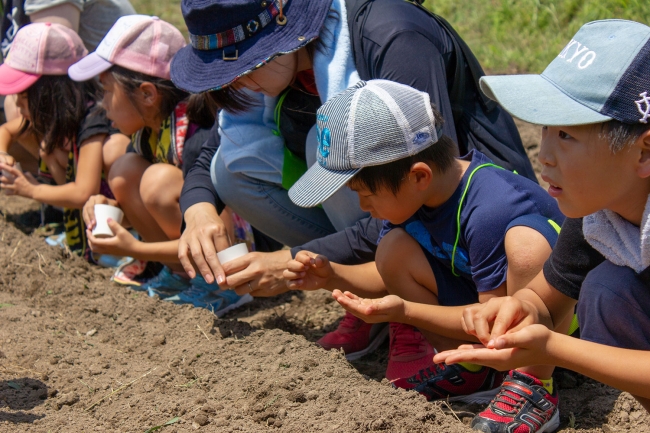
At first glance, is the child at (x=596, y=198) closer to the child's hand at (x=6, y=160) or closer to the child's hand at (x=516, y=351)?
the child's hand at (x=516, y=351)

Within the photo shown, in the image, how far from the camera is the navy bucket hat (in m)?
2.46

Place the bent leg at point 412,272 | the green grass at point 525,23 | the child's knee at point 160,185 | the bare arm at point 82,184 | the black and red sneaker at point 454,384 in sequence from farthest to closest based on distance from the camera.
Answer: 1. the green grass at point 525,23
2. the bare arm at point 82,184
3. the child's knee at point 160,185
4. the bent leg at point 412,272
5. the black and red sneaker at point 454,384

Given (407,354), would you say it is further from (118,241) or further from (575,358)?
(118,241)

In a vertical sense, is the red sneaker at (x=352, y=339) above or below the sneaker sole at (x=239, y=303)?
above

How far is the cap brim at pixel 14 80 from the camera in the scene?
384 centimetres

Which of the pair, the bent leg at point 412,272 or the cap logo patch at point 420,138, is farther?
the bent leg at point 412,272

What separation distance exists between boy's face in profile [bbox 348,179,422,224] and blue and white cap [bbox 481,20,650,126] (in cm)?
55

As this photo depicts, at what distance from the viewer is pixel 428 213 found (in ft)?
7.79

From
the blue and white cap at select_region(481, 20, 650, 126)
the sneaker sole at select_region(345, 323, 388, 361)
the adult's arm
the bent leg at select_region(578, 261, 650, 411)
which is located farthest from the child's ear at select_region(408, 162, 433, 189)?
the adult's arm

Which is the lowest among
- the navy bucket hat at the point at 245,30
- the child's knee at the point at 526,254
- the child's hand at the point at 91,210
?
the child's hand at the point at 91,210

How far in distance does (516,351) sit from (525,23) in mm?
4338

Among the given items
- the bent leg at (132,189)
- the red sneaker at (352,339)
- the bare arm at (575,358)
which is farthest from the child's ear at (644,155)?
the bent leg at (132,189)

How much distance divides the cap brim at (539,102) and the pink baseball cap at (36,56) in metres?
2.73

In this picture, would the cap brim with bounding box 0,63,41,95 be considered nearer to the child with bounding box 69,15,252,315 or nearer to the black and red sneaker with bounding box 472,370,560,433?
the child with bounding box 69,15,252,315
